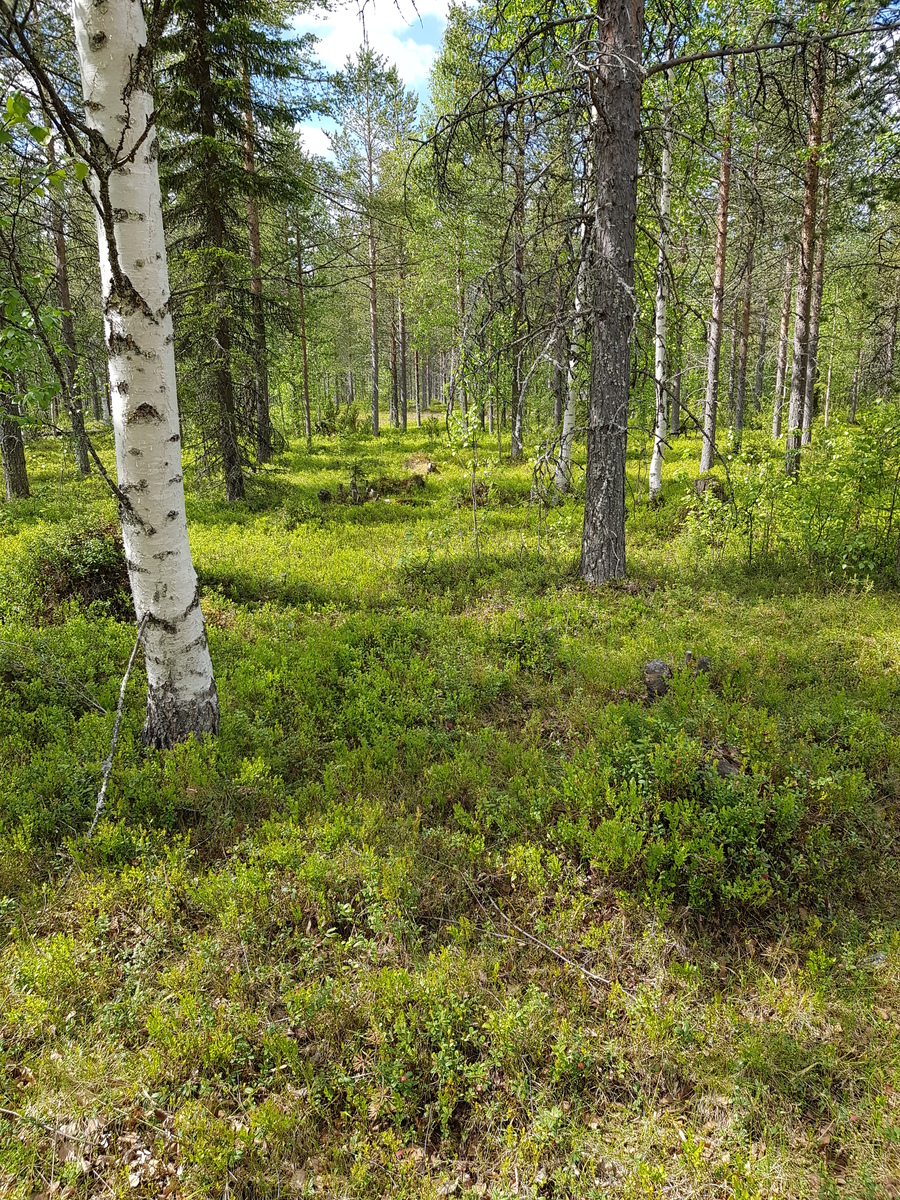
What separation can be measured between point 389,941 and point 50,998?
1718mm

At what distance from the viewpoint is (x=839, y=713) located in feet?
15.9

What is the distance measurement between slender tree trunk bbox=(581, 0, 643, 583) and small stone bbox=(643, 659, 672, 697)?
250 centimetres

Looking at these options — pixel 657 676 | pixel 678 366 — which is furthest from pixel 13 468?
pixel 678 366

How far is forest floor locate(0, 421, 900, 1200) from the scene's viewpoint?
248 cm

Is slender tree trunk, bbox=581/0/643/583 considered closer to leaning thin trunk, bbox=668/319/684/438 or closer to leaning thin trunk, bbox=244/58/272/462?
leaning thin trunk, bbox=668/319/684/438

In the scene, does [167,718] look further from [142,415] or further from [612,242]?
[612,242]

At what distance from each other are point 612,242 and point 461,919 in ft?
24.2

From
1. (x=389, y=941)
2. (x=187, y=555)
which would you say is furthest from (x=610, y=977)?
(x=187, y=555)

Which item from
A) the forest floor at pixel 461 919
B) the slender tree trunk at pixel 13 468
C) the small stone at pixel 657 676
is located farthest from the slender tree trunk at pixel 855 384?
the slender tree trunk at pixel 13 468

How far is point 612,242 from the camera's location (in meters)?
7.03

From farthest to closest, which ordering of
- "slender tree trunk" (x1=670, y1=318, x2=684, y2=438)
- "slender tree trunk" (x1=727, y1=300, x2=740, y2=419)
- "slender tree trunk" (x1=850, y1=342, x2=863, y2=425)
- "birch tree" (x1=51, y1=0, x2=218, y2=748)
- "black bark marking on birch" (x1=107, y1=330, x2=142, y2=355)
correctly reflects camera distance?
"slender tree trunk" (x1=850, y1=342, x2=863, y2=425) < "slender tree trunk" (x1=727, y1=300, x2=740, y2=419) < "slender tree trunk" (x1=670, y1=318, x2=684, y2=438) < "black bark marking on birch" (x1=107, y1=330, x2=142, y2=355) < "birch tree" (x1=51, y1=0, x2=218, y2=748)

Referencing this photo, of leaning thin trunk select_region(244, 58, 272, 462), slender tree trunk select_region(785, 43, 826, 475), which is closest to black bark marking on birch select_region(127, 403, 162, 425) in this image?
leaning thin trunk select_region(244, 58, 272, 462)

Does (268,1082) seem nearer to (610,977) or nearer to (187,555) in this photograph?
(610,977)

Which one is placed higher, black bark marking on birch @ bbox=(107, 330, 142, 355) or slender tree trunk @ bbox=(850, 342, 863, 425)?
slender tree trunk @ bbox=(850, 342, 863, 425)
